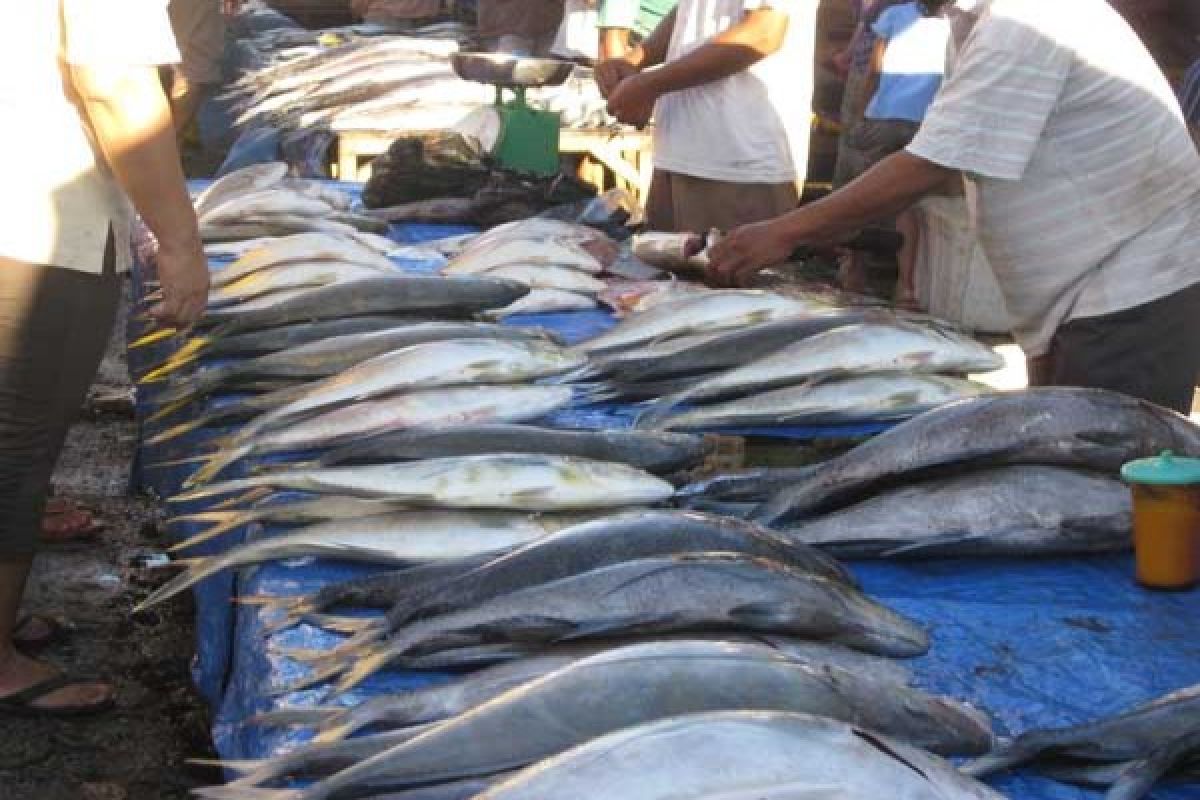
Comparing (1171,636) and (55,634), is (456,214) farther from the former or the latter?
(1171,636)

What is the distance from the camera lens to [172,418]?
3.95 meters

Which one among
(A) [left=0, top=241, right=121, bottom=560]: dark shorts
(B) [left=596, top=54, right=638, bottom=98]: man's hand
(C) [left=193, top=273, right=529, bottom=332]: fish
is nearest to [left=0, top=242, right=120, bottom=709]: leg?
(A) [left=0, top=241, right=121, bottom=560]: dark shorts

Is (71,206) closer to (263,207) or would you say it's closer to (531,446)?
(531,446)

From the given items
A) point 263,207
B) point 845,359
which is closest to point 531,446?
point 845,359

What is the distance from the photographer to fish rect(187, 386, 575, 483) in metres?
3.10

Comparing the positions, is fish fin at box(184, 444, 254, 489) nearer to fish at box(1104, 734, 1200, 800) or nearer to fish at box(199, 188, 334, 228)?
fish at box(1104, 734, 1200, 800)

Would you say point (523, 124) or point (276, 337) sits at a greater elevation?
point (523, 124)

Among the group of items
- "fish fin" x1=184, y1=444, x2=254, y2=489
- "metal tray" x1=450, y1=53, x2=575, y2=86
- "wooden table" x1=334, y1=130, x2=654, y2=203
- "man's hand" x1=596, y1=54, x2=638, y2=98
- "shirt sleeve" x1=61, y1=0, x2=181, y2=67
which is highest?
"shirt sleeve" x1=61, y1=0, x2=181, y2=67

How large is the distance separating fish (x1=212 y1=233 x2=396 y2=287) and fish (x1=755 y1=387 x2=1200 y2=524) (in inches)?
83.2

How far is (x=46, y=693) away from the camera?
4.04 metres

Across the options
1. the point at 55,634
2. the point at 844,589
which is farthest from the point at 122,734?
the point at 844,589

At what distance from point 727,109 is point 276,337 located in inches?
87.2

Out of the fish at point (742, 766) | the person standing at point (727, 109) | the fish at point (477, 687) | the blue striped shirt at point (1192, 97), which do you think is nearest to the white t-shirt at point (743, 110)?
the person standing at point (727, 109)

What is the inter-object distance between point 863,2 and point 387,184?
3.28 meters
